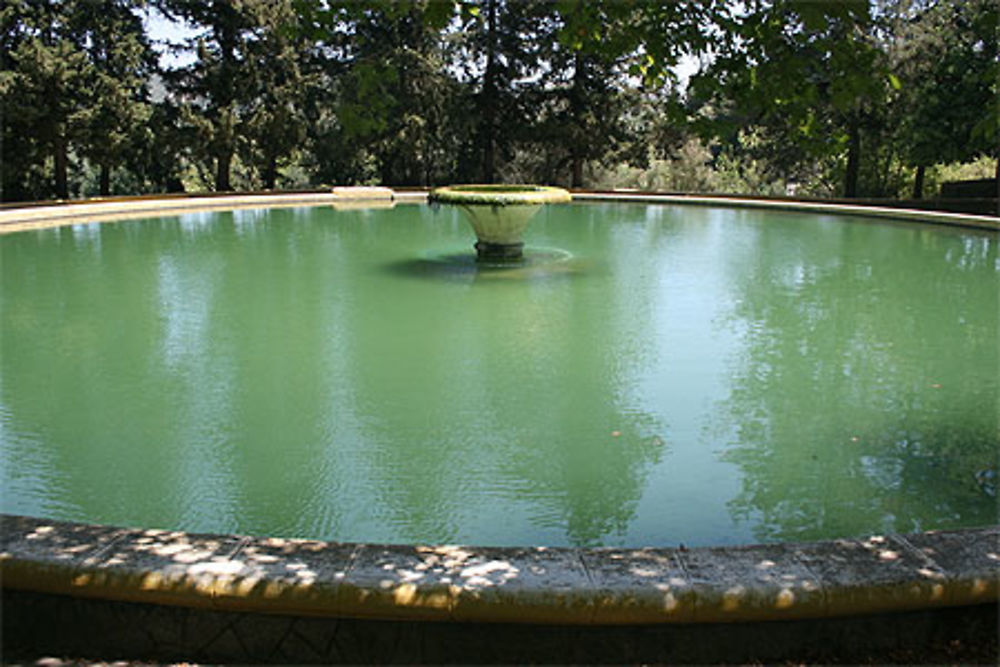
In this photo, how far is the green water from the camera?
4691 mm

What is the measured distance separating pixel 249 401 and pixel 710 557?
4135mm

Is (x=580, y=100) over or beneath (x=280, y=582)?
over

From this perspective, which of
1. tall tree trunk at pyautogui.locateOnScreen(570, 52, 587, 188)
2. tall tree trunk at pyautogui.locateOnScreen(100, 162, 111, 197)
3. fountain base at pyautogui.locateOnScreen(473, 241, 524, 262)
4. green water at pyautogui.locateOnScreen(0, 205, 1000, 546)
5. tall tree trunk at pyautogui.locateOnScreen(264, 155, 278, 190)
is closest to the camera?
green water at pyautogui.locateOnScreen(0, 205, 1000, 546)

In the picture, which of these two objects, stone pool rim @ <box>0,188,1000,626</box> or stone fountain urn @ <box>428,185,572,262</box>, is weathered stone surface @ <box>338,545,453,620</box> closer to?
stone pool rim @ <box>0,188,1000,626</box>

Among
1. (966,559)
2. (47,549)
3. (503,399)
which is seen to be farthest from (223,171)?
(966,559)

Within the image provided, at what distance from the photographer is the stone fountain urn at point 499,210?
40.6ft

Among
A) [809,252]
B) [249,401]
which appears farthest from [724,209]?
[249,401]

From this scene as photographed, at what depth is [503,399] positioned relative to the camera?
651 cm

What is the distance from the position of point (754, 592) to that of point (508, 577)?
83 cm

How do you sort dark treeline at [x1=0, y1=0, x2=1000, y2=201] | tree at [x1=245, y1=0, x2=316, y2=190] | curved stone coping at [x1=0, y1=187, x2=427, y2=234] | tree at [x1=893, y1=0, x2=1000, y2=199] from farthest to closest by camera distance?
tree at [x1=245, y1=0, x2=316, y2=190] → dark treeline at [x1=0, y1=0, x2=1000, y2=201] → tree at [x1=893, y1=0, x2=1000, y2=199] → curved stone coping at [x1=0, y1=187, x2=427, y2=234]

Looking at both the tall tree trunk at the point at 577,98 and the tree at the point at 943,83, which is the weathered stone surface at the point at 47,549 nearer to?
the tree at the point at 943,83

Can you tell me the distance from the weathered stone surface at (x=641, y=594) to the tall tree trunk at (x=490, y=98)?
28.3m

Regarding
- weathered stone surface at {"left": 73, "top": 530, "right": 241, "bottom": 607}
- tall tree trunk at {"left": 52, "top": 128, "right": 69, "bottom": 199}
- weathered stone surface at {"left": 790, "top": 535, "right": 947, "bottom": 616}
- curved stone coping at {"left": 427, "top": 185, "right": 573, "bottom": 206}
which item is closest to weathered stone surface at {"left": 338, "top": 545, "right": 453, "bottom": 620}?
weathered stone surface at {"left": 73, "top": 530, "right": 241, "bottom": 607}

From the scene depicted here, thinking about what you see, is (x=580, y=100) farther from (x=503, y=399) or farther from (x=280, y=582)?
(x=280, y=582)
